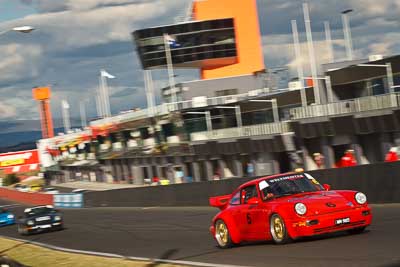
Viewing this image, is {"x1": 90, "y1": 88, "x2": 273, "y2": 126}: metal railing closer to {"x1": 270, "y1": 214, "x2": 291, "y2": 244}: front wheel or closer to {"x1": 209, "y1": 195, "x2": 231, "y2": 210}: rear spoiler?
{"x1": 209, "y1": 195, "x2": 231, "y2": 210}: rear spoiler

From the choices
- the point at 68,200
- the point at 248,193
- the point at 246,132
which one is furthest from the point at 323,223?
the point at 68,200

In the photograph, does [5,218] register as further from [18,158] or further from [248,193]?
[18,158]

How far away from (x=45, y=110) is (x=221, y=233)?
165022mm

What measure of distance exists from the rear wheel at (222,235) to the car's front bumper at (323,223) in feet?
6.92

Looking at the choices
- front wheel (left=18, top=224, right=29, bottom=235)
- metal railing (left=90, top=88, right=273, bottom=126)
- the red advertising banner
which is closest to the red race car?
front wheel (left=18, top=224, right=29, bottom=235)

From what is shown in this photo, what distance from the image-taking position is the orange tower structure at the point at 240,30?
91.2 metres

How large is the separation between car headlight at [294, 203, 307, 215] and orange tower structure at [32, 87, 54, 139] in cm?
16272

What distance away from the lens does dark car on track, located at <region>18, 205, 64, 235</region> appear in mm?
29289

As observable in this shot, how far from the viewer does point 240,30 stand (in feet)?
311

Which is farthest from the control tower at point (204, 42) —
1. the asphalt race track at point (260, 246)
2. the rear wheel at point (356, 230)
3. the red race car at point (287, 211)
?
the rear wheel at point (356, 230)

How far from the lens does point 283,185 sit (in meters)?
13.3

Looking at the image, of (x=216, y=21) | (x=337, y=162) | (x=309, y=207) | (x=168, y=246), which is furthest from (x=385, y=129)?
(x=216, y=21)

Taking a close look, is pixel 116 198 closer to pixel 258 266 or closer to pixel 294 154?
pixel 294 154

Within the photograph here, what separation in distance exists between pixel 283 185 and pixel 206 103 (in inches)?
2354
